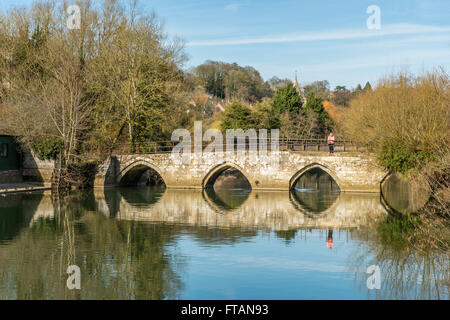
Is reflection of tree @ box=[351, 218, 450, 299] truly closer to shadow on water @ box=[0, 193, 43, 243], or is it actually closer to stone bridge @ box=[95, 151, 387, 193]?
shadow on water @ box=[0, 193, 43, 243]

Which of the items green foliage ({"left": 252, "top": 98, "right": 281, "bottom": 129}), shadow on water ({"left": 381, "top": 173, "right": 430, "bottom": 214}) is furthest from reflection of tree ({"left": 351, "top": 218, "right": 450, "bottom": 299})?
green foliage ({"left": 252, "top": 98, "right": 281, "bottom": 129})

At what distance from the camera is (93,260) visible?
14.2m

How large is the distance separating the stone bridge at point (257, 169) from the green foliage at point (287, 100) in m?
19.4

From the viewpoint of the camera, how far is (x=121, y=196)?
1241 inches

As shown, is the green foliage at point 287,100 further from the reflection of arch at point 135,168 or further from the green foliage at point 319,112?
the reflection of arch at point 135,168

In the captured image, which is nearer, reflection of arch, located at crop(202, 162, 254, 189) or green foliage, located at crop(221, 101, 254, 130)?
reflection of arch, located at crop(202, 162, 254, 189)

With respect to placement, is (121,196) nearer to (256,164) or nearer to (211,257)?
(256,164)

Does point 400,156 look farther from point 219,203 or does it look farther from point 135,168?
point 135,168

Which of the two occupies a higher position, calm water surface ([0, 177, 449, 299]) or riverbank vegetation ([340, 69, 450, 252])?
riverbank vegetation ([340, 69, 450, 252])

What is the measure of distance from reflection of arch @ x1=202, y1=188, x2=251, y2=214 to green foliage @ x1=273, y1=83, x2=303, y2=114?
828 inches

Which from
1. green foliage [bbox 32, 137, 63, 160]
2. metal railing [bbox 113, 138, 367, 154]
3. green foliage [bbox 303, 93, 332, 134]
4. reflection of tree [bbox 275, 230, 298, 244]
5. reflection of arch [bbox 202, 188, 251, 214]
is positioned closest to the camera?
reflection of tree [bbox 275, 230, 298, 244]

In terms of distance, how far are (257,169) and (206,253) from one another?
62.5 ft

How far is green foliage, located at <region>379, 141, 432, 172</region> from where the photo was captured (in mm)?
27562

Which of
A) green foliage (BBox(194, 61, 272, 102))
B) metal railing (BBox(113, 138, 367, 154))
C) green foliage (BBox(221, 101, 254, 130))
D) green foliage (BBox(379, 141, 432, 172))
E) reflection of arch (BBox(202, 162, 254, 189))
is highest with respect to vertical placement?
green foliage (BBox(194, 61, 272, 102))
